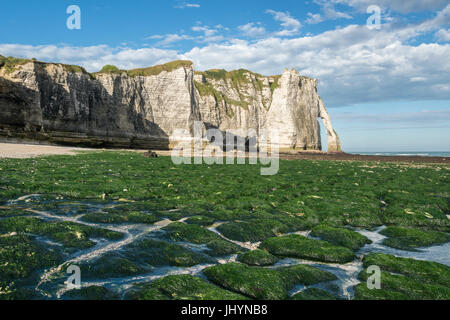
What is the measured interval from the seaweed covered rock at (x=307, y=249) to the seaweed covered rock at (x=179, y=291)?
300 centimetres

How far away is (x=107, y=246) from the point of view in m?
7.31

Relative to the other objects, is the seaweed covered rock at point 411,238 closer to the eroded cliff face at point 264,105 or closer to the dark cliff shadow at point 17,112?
the dark cliff shadow at point 17,112

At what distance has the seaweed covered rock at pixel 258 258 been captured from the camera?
709cm

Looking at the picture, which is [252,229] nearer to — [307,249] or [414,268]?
[307,249]

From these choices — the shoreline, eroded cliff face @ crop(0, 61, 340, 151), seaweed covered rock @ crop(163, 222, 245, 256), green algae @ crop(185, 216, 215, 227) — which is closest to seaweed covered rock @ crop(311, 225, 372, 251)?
seaweed covered rock @ crop(163, 222, 245, 256)

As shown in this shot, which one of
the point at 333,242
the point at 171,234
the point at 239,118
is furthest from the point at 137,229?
the point at 239,118

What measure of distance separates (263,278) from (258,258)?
134cm

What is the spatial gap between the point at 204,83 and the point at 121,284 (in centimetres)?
10472

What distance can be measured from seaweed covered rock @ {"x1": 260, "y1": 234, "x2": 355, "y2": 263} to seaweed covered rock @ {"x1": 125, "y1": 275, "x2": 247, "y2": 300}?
2998mm

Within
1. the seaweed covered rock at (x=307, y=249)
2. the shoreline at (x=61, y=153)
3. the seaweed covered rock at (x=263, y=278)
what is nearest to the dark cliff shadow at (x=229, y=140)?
the shoreline at (x=61, y=153)

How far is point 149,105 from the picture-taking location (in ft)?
276

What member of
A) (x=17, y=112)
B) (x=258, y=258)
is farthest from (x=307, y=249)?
(x=17, y=112)

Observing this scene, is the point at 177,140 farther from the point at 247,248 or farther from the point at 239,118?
the point at 247,248
